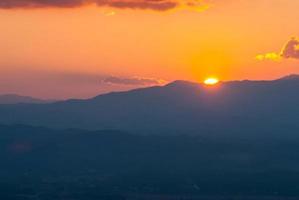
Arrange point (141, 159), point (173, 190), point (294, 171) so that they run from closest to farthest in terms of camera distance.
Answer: point (173, 190), point (294, 171), point (141, 159)

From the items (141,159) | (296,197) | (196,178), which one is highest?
(141,159)

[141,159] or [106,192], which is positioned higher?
[141,159]

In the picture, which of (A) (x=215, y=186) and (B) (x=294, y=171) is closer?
(A) (x=215, y=186)

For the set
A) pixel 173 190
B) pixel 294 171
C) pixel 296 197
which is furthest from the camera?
pixel 294 171

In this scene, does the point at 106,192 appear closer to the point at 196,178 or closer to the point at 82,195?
the point at 82,195

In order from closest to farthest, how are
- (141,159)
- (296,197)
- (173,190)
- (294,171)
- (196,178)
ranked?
1. (296,197)
2. (173,190)
3. (196,178)
4. (294,171)
5. (141,159)

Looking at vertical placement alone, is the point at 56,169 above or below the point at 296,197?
above

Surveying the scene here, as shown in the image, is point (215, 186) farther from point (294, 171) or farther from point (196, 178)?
point (294, 171)

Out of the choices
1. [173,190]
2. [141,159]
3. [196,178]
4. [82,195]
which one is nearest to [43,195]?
[82,195]

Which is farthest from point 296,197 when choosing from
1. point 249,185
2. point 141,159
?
point 141,159
